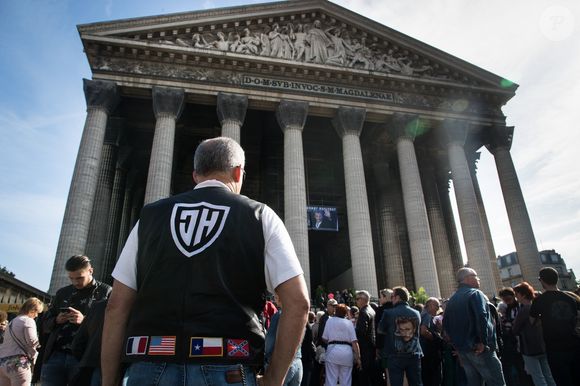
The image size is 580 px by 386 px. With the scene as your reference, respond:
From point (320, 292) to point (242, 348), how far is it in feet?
50.5

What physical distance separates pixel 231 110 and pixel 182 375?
55.5ft

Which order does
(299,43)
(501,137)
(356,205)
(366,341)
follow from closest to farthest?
(366,341)
(356,205)
(299,43)
(501,137)

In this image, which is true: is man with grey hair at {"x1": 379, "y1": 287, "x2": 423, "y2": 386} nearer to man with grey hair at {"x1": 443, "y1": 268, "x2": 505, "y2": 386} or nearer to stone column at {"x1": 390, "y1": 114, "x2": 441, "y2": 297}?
man with grey hair at {"x1": 443, "y1": 268, "x2": 505, "y2": 386}

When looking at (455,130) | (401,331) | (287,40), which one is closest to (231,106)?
(287,40)

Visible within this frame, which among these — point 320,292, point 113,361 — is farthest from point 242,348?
point 320,292

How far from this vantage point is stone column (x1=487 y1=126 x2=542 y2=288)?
18.1 metres

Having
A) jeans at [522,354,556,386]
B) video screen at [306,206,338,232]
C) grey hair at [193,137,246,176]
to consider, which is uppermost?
video screen at [306,206,338,232]

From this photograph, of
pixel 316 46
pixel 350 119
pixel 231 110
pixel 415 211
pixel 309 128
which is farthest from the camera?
pixel 309 128

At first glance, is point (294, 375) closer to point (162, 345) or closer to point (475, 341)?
point (475, 341)

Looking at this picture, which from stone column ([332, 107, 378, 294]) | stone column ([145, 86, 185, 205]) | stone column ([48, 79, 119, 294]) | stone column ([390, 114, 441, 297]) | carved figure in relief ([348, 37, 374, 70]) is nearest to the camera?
stone column ([48, 79, 119, 294])

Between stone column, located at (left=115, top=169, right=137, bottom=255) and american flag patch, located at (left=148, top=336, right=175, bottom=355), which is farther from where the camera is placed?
stone column, located at (left=115, top=169, right=137, bottom=255)

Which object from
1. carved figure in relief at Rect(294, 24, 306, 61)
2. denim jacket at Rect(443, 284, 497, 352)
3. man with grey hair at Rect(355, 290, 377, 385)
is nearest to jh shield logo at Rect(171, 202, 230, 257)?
denim jacket at Rect(443, 284, 497, 352)

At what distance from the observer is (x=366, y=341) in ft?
23.5

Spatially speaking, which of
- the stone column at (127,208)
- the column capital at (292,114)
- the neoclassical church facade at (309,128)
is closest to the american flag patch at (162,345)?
the neoclassical church facade at (309,128)
